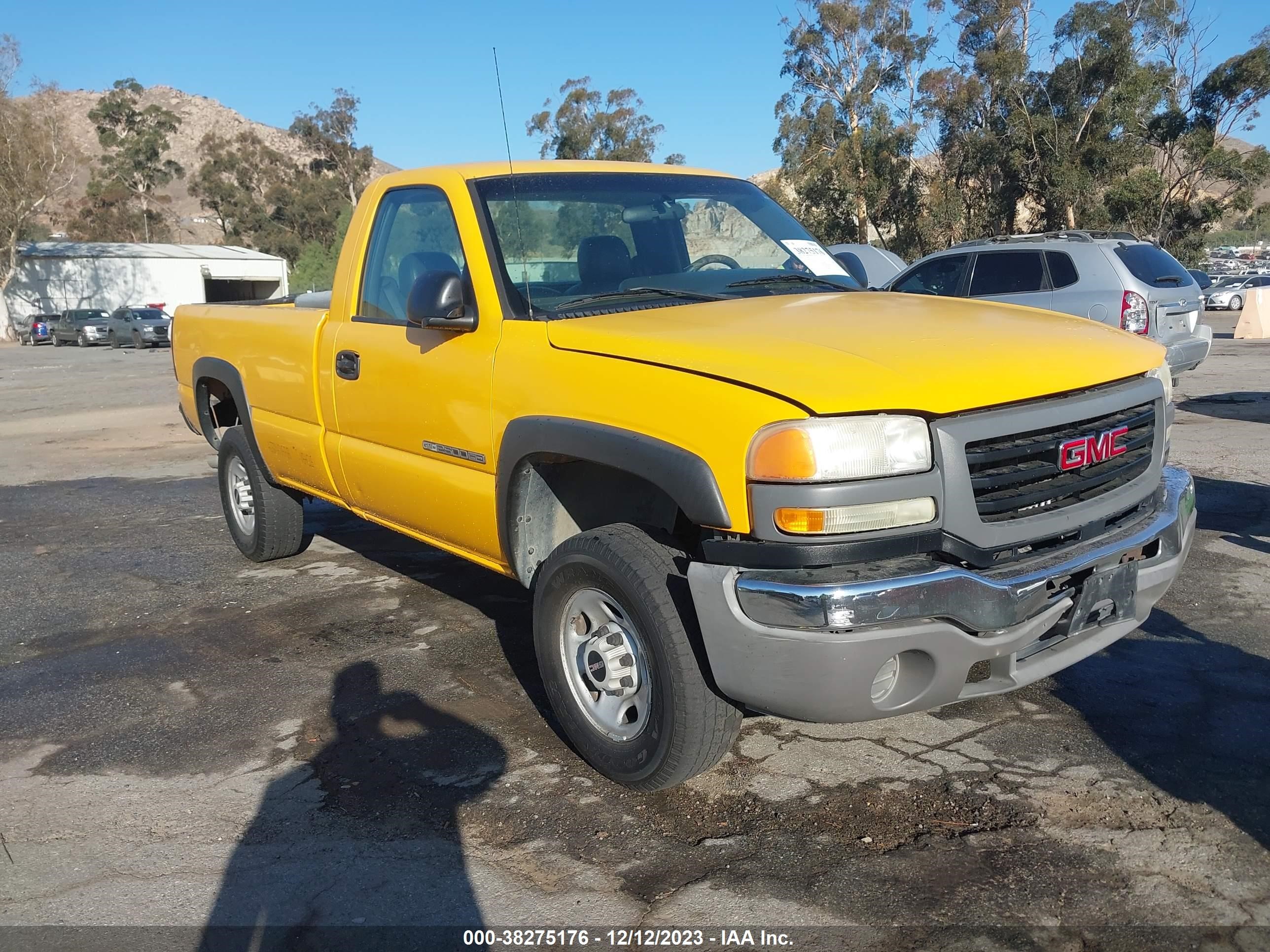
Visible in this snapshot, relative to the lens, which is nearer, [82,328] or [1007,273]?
[1007,273]

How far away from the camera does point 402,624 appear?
17.4 ft

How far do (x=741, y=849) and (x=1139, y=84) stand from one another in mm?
35263

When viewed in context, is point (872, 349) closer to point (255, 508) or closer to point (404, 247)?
point (404, 247)

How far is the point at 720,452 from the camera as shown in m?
2.96

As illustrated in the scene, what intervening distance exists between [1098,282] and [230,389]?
851 cm

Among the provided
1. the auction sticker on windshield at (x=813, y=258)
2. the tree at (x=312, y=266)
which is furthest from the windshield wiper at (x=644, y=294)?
the tree at (x=312, y=266)

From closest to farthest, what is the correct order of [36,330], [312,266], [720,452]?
[720,452]
[36,330]
[312,266]

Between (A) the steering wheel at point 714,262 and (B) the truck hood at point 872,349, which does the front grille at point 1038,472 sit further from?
(A) the steering wheel at point 714,262

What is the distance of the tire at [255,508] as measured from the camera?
609 centimetres

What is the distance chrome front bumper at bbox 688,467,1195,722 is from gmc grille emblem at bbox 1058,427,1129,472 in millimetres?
266

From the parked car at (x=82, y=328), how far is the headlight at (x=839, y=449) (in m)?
40.2

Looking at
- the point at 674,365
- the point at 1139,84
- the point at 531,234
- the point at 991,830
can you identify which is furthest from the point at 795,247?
the point at 1139,84

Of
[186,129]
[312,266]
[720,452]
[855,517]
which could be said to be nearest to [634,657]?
[720,452]

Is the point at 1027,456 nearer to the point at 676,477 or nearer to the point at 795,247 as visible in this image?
the point at 676,477
